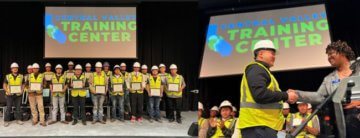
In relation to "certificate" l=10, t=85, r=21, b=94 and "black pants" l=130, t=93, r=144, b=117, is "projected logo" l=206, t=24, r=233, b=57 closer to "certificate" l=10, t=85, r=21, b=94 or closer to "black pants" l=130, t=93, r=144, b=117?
"black pants" l=130, t=93, r=144, b=117

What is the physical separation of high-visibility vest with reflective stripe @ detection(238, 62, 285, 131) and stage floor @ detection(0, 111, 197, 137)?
399cm

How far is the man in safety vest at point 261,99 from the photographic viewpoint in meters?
2.29

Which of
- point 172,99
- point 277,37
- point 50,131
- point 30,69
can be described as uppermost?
point 277,37

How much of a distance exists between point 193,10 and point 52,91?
4.45 meters

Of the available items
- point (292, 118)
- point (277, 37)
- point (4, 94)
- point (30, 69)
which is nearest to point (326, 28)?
point (277, 37)

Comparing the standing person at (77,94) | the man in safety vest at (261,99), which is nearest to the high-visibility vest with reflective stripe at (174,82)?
the standing person at (77,94)

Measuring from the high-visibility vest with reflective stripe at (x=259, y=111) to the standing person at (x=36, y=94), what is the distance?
6.02 metres

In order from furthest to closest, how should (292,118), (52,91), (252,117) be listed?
(52,91) < (292,118) < (252,117)

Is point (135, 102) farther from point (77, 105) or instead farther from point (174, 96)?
point (77, 105)

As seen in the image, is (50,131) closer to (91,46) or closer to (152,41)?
(91,46)

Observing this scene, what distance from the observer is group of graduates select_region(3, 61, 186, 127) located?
24.3 feet

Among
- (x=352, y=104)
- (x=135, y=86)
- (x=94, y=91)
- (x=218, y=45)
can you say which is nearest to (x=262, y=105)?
(x=352, y=104)

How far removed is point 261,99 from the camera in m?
2.28

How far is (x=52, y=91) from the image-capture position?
7.55 meters
